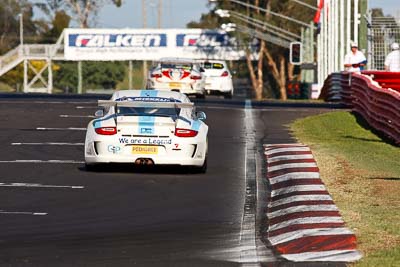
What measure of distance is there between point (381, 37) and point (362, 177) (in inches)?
845

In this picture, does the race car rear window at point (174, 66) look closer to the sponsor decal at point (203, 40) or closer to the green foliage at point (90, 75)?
the sponsor decal at point (203, 40)

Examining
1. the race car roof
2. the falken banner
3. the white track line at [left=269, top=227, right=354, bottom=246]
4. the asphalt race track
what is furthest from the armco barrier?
the falken banner

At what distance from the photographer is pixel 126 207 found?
44.5ft

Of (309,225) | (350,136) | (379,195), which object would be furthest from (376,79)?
(309,225)

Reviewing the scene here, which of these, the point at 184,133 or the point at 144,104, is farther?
the point at 144,104

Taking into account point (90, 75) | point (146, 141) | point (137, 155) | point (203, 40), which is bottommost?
point (90, 75)

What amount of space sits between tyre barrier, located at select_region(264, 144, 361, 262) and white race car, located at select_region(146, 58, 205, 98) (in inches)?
761

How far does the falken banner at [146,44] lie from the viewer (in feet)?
275

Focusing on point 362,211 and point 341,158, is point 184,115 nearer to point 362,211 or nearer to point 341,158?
point 341,158

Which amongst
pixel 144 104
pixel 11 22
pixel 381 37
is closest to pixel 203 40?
pixel 11 22

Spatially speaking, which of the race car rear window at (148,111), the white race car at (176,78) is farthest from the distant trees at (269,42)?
the race car rear window at (148,111)

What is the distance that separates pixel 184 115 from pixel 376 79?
12.4 m

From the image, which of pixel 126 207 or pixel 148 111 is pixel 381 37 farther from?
pixel 126 207

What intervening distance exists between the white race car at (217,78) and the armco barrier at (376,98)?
34.2 feet
